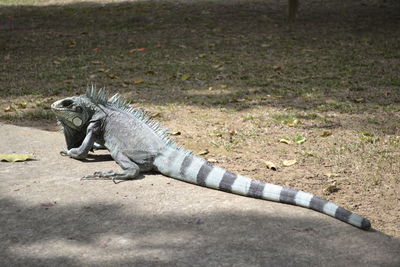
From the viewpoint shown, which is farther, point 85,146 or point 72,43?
point 72,43

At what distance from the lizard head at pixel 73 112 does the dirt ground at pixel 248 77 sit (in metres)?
1.04

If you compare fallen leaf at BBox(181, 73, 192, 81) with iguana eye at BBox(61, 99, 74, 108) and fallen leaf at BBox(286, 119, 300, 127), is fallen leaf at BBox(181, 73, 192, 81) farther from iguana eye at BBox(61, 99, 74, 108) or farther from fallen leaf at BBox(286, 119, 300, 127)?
iguana eye at BBox(61, 99, 74, 108)

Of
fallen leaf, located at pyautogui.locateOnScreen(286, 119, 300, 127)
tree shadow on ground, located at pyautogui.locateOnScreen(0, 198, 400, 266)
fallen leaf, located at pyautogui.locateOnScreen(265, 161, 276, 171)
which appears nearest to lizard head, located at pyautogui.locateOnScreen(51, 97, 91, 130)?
tree shadow on ground, located at pyautogui.locateOnScreen(0, 198, 400, 266)

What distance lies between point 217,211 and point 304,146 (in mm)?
1795

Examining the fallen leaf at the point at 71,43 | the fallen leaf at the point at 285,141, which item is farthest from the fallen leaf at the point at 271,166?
the fallen leaf at the point at 71,43

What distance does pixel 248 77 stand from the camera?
8172mm

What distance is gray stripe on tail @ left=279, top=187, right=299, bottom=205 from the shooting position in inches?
144

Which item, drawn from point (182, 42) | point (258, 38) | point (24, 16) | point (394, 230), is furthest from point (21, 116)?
point (24, 16)

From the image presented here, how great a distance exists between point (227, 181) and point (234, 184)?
0.06 m

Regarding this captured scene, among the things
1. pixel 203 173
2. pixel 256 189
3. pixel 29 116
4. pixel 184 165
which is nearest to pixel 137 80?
pixel 29 116

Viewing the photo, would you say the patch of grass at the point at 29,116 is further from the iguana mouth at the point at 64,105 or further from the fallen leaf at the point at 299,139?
the fallen leaf at the point at 299,139

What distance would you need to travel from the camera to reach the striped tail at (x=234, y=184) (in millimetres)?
3426

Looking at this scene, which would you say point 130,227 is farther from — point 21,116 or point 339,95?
point 339,95

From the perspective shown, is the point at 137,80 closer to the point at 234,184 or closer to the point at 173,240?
the point at 234,184
